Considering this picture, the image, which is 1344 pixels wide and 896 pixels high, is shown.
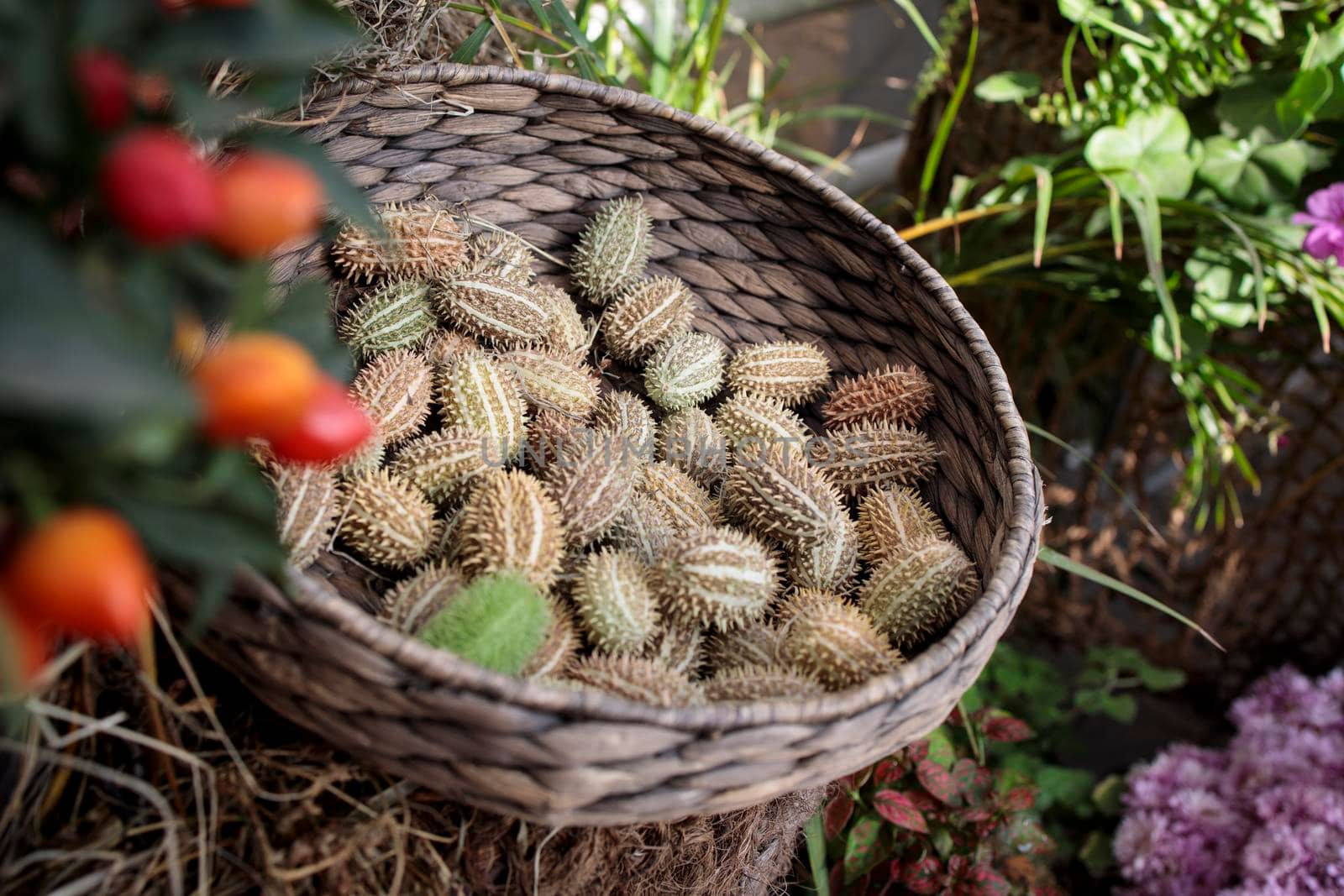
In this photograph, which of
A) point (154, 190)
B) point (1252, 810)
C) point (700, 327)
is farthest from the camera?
point (1252, 810)

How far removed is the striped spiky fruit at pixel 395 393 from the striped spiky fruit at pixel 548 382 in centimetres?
11

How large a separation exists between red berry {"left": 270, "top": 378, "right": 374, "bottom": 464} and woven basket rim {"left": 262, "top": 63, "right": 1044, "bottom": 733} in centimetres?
16

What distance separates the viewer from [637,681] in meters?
0.92

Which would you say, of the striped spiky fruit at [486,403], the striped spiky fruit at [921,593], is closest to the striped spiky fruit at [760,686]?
the striped spiky fruit at [921,593]

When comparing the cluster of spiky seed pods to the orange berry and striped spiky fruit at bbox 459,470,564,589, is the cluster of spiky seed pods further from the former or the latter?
the orange berry

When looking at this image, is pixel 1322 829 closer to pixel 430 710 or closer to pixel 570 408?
pixel 570 408

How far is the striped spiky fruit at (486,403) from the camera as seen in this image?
1141 mm

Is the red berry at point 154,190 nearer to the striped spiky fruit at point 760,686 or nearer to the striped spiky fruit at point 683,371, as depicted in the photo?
the striped spiky fruit at point 760,686

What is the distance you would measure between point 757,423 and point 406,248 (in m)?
0.49

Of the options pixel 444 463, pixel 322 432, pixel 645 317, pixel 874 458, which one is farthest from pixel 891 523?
pixel 322 432

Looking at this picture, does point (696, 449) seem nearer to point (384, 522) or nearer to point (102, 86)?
point (384, 522)

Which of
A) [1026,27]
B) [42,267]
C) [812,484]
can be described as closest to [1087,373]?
[1026,27]

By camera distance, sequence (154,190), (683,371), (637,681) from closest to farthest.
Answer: (154,190) < (637,681) < (683,371)

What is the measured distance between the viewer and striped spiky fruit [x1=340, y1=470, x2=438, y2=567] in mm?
1018
